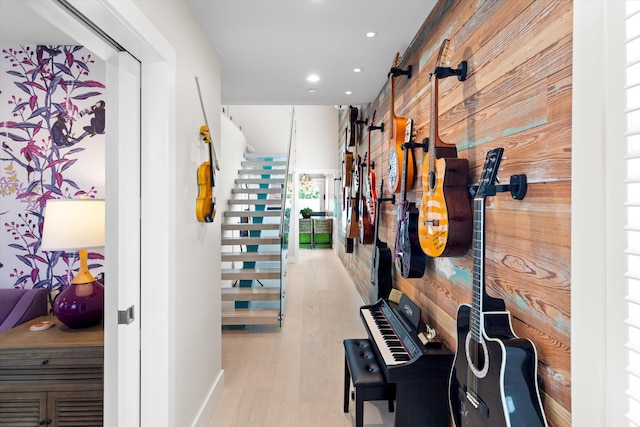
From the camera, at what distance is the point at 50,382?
1.65 meters

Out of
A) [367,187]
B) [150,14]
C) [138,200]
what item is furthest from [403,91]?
[138,200]

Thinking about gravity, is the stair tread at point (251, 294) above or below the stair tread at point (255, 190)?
below

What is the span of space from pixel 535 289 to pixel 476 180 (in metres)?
0.54

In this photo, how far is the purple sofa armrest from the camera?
197 centimetres

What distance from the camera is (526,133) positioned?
1.14m

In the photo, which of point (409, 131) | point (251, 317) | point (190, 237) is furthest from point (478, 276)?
point (251, 317)

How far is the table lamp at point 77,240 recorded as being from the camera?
5.54 ft

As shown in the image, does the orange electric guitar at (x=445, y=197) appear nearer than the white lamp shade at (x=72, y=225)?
Yes

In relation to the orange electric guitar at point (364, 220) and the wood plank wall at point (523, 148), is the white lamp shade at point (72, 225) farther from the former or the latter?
the orange electric guitar at point (364, 220)

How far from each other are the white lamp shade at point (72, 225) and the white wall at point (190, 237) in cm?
43

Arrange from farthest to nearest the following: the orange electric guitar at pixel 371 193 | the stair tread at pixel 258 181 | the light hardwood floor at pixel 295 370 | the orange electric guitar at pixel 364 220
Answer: the stair tread at pixel 258 181 < the orange electric guitar at pixel 364 220 < the orange electric guitar at pixel 371 193 < the light hardwood floor at pixel 295 370

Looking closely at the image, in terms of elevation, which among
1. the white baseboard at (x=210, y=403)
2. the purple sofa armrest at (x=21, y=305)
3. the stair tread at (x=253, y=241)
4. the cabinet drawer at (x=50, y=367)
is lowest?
the white baseboard at (x=210, y=403)

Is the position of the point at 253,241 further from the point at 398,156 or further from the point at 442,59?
the point at 442,59

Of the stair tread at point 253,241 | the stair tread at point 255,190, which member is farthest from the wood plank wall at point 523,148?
the stair tread at point 255,190
